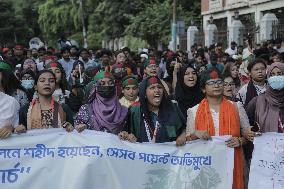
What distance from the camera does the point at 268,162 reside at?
505 centimetres

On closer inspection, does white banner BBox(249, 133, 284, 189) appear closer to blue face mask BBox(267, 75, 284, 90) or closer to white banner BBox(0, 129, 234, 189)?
white banner BBox(0, 129, 234, 189)

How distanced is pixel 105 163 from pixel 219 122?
1061mm

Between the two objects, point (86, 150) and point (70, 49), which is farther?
point (70, 49)

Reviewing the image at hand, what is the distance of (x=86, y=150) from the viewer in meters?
5.02

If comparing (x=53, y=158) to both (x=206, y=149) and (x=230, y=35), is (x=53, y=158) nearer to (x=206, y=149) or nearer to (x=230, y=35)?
(x=206, y=149)

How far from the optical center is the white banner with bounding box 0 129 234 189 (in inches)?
195

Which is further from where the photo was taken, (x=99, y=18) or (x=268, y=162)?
(x=99, y=18)

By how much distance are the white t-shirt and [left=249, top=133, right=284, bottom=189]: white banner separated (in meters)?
2.12

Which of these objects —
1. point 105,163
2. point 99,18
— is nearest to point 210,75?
point 105,163

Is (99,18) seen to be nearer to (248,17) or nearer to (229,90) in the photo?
(248,17)

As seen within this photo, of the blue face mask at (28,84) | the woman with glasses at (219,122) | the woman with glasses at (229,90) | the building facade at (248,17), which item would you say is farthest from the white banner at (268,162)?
the building facade at (248,17)

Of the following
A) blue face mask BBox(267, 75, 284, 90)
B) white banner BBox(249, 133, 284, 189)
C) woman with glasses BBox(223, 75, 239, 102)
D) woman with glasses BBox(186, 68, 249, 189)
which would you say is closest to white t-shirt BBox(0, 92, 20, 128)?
woman with glasses BBox(186, 68, 249, 189)

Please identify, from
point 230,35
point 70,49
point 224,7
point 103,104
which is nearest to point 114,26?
point 224,7

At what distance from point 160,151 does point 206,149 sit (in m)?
0.41
